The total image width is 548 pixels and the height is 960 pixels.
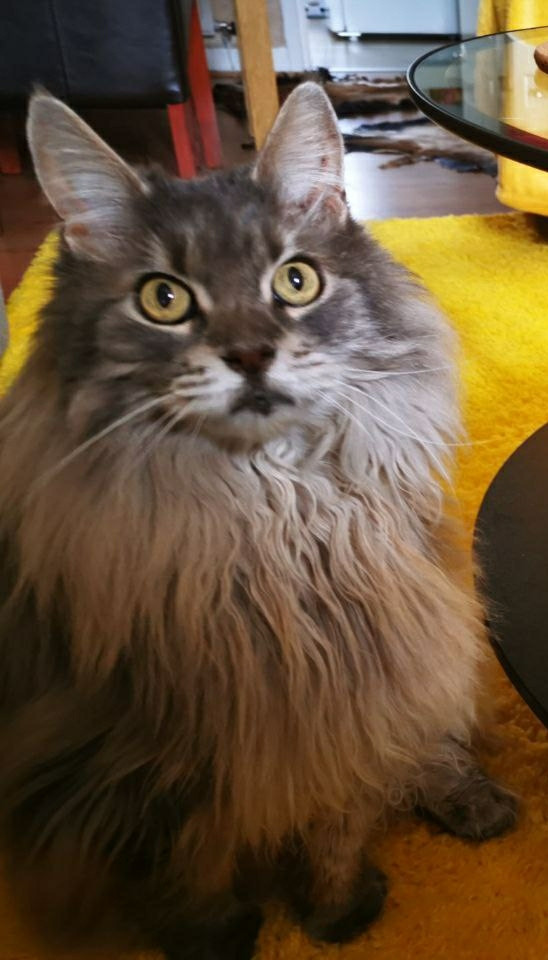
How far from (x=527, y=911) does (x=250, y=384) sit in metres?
0.67

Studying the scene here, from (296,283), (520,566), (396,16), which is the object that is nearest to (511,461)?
(520,566)

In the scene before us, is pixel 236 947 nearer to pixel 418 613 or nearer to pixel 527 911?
pixel 527 911

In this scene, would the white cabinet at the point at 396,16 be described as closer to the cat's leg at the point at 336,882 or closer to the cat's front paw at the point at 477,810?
the cat's front paw at the point at 477,810

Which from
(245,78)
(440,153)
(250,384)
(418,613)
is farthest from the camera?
(440,153)

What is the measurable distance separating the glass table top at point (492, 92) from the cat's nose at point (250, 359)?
0.32 metres

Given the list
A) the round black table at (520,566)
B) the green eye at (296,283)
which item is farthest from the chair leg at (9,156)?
the green eye at (296,283)

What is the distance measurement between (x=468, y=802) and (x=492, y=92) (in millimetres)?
833

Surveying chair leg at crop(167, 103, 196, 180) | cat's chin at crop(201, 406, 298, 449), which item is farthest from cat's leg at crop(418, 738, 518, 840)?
chair leg at crop(167, 103, 196, 180)

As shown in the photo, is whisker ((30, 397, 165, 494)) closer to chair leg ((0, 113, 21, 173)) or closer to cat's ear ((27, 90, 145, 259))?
cat's ear ((27, 90, 145, 259))

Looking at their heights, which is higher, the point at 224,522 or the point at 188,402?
the point at 188,402

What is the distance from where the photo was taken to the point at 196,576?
26.7 inches

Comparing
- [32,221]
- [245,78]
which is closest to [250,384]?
[245,78]

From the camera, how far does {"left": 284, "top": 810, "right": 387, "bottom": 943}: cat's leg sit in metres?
0.81

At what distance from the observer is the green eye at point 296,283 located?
675 mm
